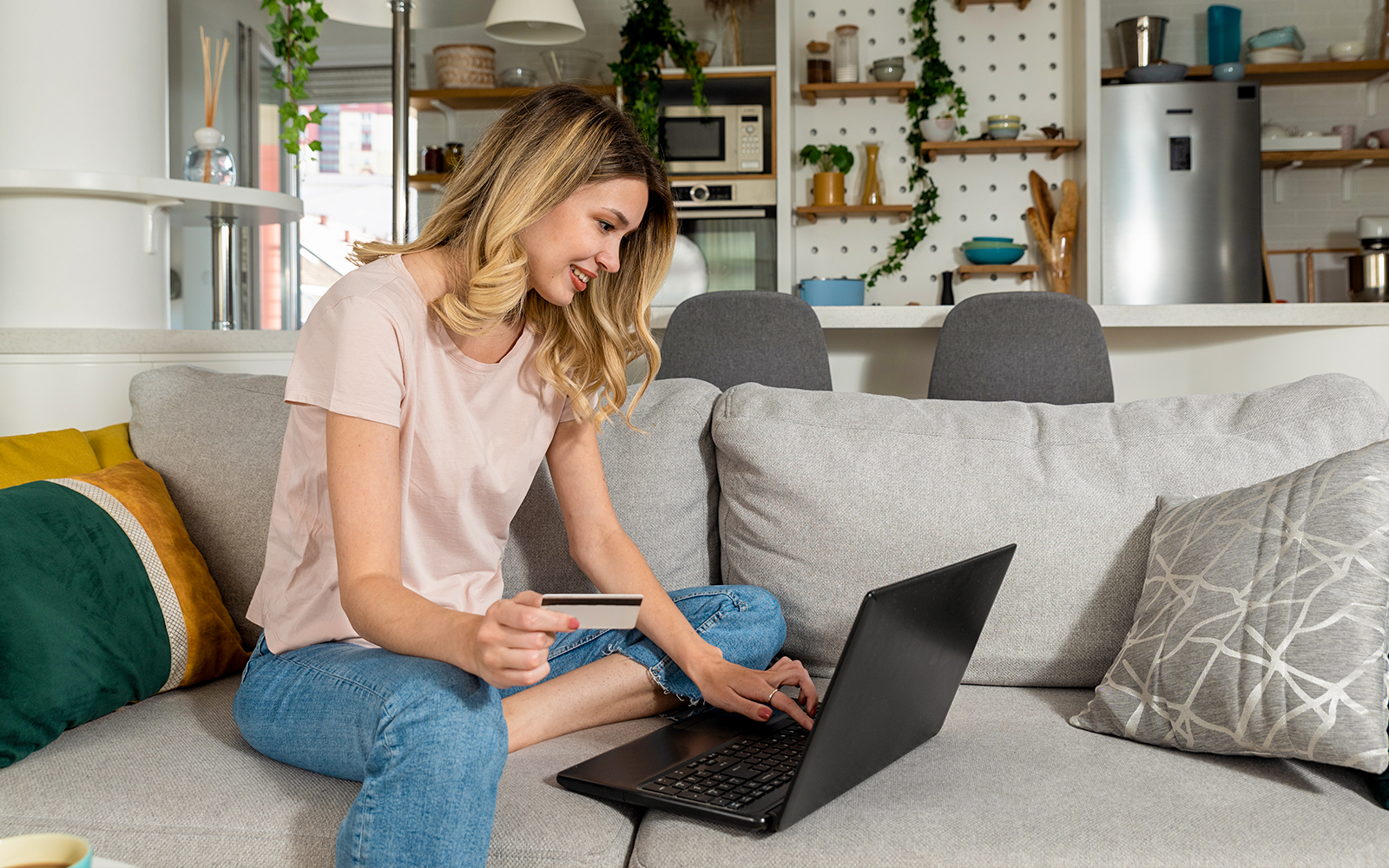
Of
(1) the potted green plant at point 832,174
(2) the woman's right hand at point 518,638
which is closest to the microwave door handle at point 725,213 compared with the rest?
(1) the potted green plant at point 832,174

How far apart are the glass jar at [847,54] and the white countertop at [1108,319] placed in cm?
222

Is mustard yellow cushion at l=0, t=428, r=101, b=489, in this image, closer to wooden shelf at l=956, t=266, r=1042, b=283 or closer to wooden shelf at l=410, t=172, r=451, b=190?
wooden shelf at l=410, t=172, r=451, b=190

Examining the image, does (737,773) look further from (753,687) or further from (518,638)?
(518,638)

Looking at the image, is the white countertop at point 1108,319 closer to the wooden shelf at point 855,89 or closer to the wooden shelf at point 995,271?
the wooden shelf at point 995,271

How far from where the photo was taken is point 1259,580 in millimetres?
1166

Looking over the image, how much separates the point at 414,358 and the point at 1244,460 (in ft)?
3.62

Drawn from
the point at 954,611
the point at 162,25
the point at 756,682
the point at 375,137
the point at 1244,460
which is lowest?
the point at 756,682

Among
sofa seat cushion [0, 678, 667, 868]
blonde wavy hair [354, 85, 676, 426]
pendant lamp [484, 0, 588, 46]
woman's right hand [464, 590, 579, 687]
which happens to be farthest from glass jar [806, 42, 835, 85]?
woman's right hand [464, 590, 579, 687]

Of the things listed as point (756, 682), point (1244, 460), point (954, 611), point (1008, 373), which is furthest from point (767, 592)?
point (1008, 373)

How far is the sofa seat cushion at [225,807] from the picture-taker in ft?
3.42

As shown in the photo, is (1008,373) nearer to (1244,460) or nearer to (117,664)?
(1244,460)

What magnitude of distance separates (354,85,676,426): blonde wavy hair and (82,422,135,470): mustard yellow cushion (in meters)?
0.61

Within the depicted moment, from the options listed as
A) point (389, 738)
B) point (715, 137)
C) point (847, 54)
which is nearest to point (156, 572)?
point (389, 738)

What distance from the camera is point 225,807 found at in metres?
1.08
